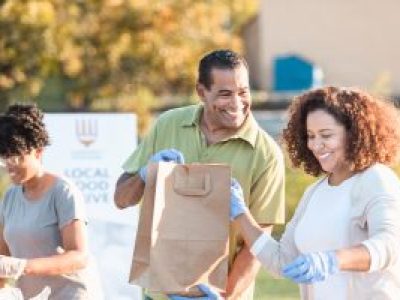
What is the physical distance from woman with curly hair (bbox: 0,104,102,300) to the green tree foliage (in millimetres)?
10625

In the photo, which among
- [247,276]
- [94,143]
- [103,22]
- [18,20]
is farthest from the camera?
[103,22]

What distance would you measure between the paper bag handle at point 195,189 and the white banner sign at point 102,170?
142 inches

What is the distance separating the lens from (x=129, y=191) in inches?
213

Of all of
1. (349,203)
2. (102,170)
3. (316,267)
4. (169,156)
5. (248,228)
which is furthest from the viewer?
(102,170)

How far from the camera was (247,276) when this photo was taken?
216 inches

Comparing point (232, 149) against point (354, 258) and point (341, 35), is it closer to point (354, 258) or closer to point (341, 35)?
point (354, 258)

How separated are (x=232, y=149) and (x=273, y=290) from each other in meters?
5.54

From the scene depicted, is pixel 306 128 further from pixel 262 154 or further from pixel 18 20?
pixel 18 20

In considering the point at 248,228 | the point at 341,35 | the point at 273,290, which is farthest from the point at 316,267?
the point at 341,35

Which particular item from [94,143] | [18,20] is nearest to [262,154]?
[94,143]

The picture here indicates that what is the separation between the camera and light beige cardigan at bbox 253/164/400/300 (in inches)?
178

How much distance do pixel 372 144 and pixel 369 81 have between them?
→ 24.7m

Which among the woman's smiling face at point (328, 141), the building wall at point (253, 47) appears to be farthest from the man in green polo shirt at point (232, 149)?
the building wall at point (253, 47)

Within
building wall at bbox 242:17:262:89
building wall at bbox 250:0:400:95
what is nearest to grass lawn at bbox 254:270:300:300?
building wall at bbox 250:0:400:95
